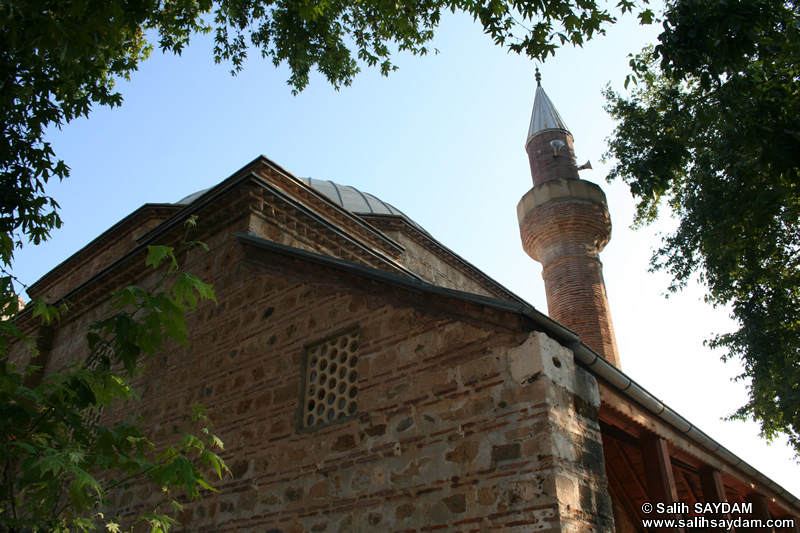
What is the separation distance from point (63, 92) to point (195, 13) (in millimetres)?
1913

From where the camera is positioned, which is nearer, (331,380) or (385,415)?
(385,415)

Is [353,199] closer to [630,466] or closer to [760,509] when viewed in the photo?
[630,466]

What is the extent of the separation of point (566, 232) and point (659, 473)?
912 cm

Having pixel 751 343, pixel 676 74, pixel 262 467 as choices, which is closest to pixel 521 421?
pixel 262 467

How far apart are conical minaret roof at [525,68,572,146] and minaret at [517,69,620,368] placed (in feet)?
0.10

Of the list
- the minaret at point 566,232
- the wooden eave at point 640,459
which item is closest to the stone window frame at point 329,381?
the wooden eave at point 640,459

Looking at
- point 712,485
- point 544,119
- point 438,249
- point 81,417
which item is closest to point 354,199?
point 438,249

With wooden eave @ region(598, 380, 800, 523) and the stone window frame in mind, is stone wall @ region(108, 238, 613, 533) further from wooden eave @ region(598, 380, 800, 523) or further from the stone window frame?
wooden eave @ region(598, 380, 800, 523)

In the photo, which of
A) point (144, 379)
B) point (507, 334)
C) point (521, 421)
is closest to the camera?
point (521, 421)

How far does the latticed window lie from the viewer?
4844 millimetres

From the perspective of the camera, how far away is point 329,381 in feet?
16.6

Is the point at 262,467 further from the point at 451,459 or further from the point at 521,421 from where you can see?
the point at 521,421

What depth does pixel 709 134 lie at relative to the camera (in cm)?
902

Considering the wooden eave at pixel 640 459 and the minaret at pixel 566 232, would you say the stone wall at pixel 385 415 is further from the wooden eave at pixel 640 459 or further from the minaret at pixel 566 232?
the minaret at pixel 566 232
